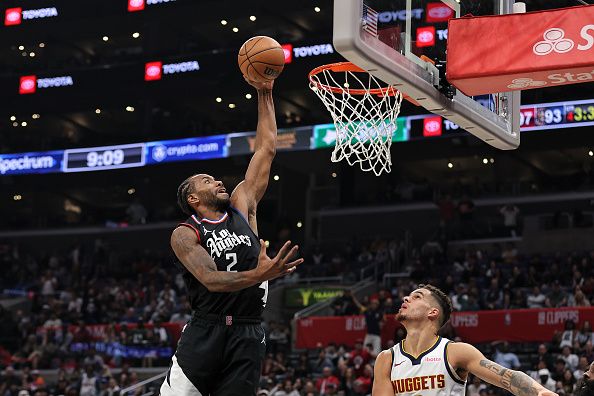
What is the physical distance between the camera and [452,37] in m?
7.84

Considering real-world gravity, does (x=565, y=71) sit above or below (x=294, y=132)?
below

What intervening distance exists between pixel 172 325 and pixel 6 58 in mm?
17795

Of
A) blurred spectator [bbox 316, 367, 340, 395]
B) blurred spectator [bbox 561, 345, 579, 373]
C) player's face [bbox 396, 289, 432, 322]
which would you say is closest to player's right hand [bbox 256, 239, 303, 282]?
player's face [bbox 396, 289, 432, 322]

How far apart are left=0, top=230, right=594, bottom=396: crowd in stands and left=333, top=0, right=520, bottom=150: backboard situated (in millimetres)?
7108

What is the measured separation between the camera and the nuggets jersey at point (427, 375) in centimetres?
588

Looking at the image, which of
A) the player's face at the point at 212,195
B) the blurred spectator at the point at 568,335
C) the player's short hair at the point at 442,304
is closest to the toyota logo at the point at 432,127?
the blurred spectator at the point at 568,335

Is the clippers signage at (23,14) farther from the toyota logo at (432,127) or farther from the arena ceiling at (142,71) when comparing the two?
the toyota logo at (432,127)

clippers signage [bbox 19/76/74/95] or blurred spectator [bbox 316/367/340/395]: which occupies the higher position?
clippers signage [bbox 19/76/74/95]

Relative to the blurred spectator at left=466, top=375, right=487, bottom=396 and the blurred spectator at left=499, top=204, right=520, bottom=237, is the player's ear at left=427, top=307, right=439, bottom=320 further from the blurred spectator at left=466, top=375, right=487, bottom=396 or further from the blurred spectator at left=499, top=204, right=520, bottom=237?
the blurred spectator at left=499, top=204, right=520, bottom=237

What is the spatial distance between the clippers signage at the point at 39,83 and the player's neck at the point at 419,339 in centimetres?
2227

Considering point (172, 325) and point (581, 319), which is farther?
point (172, 325)

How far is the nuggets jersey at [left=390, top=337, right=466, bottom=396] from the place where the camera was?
588cm

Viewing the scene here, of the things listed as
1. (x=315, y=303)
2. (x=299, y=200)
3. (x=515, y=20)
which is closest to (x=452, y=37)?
(x=515, y=20)

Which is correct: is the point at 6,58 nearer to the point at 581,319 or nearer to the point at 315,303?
the point at 315,303
